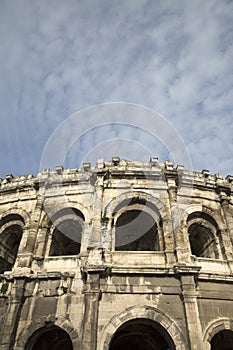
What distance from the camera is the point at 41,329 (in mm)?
9273

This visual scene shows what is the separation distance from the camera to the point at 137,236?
13.7 m

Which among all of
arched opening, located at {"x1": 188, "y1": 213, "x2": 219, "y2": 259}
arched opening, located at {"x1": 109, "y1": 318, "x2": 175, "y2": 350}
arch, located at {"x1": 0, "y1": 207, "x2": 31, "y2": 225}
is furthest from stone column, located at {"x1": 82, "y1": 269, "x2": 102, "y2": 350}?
arched opening, located at {"x1": 188, "y1": 213, "x2": 219, "y2": 259}

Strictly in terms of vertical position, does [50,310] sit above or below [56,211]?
below

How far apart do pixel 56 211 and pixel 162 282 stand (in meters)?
5.47

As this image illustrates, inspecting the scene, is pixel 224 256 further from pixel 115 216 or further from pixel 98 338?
pixel 98 338

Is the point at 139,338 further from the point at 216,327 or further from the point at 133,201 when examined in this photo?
the point at 133,201

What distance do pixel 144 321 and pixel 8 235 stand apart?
293 inches

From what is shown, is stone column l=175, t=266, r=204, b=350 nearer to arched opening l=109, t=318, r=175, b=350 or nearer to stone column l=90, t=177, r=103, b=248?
arched opening l=109, t=318, r=175, b=350

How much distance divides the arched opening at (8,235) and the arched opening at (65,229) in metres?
1.76

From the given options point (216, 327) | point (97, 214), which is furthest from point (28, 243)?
point (216, 327)

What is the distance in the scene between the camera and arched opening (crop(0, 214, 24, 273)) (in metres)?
12.5

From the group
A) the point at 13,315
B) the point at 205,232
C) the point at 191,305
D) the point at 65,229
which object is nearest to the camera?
the point at 191,305

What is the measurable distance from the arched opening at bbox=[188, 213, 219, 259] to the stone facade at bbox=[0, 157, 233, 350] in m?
0.05

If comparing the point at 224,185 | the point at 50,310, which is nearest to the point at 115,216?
the point at 50,310
